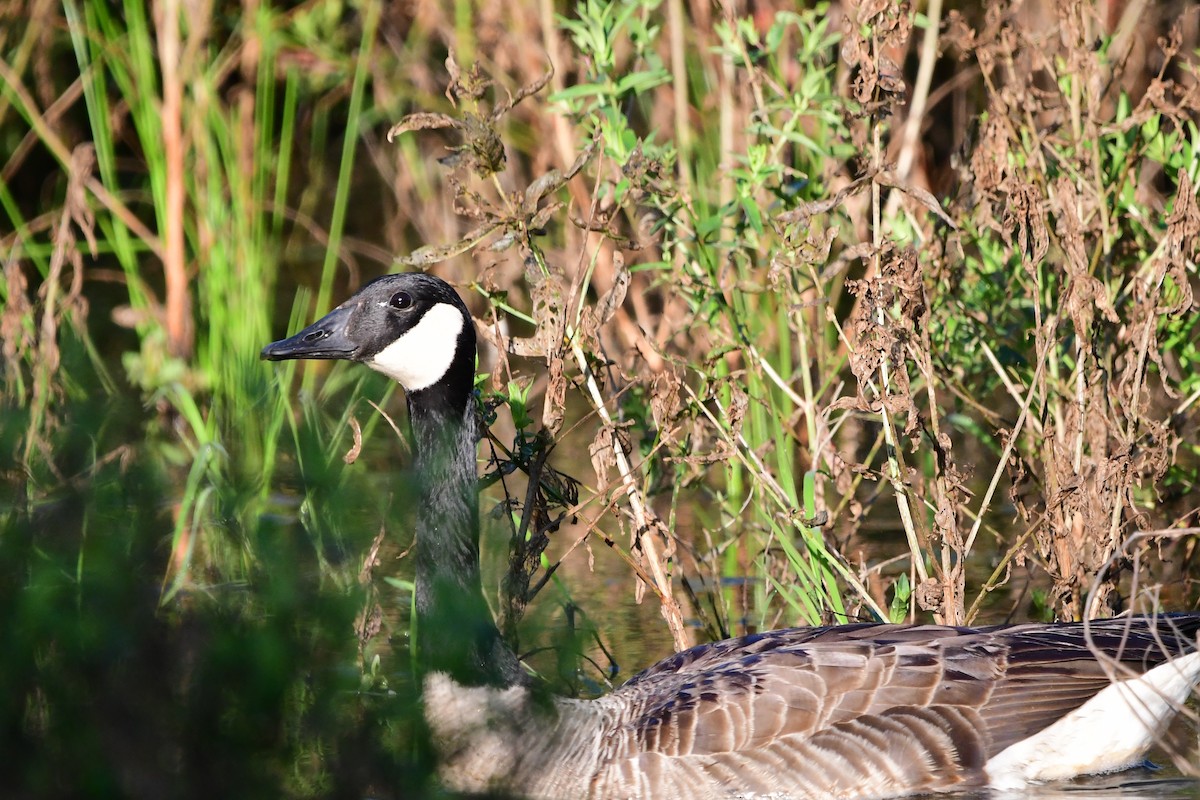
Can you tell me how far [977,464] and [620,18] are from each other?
3420 mm

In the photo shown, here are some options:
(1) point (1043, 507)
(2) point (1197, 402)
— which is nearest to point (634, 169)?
(1) point (1043, 507)

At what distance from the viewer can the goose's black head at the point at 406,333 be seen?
5410 millimetres

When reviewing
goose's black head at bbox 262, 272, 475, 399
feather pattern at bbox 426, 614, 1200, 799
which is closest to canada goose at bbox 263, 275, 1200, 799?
feather pattern at bbox 426, 614, 1200, 799

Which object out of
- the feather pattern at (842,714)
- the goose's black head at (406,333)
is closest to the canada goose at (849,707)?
the feather pattern at (842,714)

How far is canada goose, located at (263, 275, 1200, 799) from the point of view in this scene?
4863 mm

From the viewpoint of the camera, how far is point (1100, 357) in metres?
5.77

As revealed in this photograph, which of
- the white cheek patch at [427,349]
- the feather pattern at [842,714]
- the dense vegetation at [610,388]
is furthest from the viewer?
the white cheek patch at [427,349]

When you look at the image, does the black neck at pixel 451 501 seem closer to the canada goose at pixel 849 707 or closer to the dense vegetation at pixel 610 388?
the canada goose at pixel 849 707

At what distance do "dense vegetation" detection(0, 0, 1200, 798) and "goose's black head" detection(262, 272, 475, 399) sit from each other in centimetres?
17

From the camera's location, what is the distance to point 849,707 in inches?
194

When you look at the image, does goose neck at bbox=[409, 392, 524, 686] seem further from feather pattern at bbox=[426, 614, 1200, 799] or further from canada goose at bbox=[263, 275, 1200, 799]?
feather pattern at bbox=[426, 614, 1200, 799]

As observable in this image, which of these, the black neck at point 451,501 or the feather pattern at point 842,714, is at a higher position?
the black neck at point 451,501

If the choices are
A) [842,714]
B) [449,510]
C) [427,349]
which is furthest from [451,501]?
[842,714]

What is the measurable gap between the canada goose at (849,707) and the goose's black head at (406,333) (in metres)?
0.23
